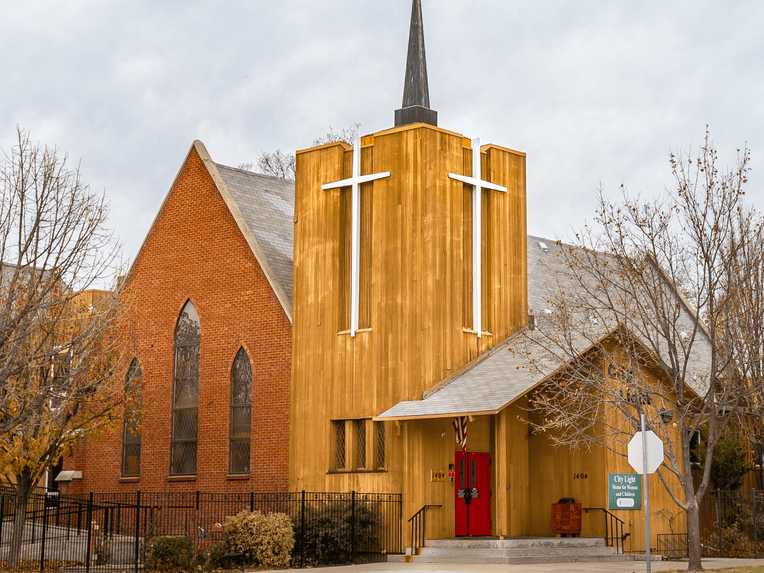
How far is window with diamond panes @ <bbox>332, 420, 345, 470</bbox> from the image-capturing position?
Result: 3142 cm

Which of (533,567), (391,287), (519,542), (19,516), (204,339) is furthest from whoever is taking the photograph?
(204,339)

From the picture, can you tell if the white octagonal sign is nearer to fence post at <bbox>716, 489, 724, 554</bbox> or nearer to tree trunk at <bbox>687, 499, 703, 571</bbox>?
tree trunk at <bbox>687, 499, 703, 571</bbox>

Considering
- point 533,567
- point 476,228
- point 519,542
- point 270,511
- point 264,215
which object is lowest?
point 533,567

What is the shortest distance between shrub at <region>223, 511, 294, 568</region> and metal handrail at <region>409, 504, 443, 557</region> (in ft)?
11.0

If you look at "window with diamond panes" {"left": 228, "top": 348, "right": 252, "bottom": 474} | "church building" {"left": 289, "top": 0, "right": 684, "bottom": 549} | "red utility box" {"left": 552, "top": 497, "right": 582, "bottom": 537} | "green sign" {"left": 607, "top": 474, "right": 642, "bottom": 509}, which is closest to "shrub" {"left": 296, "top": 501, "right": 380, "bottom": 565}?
"church building" {"left": 289, "top": 0, "right": 684, "bottom": 549}

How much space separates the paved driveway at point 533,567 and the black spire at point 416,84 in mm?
11901

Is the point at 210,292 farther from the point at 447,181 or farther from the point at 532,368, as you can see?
the point at 532,368

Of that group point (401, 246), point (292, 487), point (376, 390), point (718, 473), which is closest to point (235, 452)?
point (292, 487)

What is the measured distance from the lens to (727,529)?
32812mm

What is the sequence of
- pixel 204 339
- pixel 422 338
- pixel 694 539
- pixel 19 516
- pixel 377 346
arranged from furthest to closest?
pixel 204 339 → pixel 377 346 → pixel 422 338 → pixel 19 516 → pixel 694 539

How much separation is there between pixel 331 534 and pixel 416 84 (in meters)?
12.4

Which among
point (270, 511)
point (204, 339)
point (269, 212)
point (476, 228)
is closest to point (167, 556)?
point (270, 511)

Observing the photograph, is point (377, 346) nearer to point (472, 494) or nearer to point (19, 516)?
point (472, 494)

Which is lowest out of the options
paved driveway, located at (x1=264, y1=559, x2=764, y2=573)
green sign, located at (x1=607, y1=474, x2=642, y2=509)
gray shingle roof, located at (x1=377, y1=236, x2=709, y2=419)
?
paved driveway, located at (x1=264, y1=559, x2=764, y2=573)
